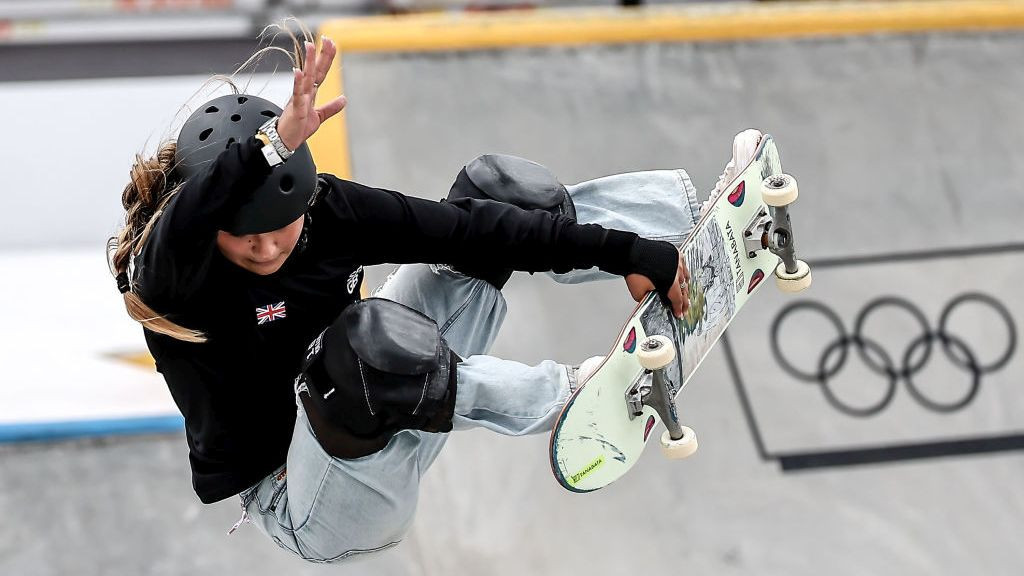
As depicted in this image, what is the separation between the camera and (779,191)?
10.0 feet

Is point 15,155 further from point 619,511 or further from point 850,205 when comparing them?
point 850,205

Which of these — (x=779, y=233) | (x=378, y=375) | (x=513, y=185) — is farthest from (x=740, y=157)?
(x=378, y=375)

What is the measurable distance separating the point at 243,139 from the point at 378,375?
58 cm

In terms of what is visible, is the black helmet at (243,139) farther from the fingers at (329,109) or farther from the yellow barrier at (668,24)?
the yellow barrier at (668,24)

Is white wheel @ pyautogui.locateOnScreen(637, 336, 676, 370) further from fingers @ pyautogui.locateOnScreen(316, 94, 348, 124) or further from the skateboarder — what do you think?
fingers @ pyautogui.locateOnScreen(316, 94, 348, 124)

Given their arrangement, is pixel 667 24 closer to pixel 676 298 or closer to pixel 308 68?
pixel 676 298

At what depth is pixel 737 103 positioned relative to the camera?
5.70 metres

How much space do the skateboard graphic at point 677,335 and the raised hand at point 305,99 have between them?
87 centimetres

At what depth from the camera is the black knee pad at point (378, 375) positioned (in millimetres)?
2584

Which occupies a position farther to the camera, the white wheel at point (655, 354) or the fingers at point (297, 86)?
the white wheel at point (655, 354)

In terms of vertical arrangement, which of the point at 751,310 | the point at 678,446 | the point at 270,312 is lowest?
the point at 751,310

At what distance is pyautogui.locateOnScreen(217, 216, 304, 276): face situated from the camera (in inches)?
101

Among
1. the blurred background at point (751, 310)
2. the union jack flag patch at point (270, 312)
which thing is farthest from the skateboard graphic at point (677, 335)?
the blurred background at point (751, 310)

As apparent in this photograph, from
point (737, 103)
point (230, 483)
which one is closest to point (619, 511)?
point (737, 103)
